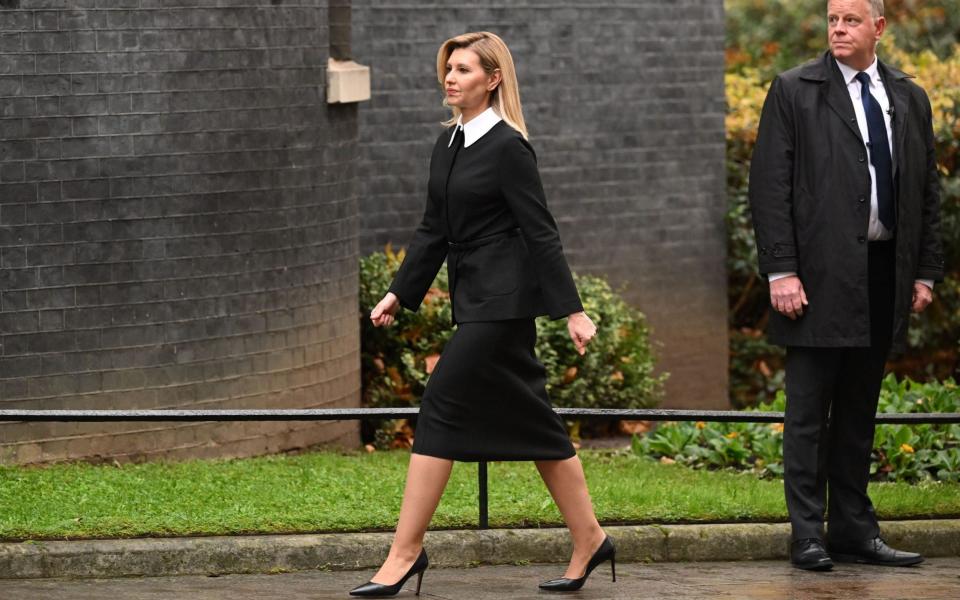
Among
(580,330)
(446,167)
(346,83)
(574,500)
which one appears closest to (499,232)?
(446,167)

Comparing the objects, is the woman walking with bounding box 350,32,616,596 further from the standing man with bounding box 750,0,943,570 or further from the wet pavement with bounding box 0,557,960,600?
the standing man with bounding box 750,0,943,570

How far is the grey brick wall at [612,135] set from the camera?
1182 centimetres

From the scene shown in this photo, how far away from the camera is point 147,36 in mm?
9055

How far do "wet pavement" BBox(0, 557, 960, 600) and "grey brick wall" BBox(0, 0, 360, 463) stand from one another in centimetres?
260

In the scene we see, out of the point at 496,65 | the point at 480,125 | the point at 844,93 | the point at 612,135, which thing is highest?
the point at 496,65

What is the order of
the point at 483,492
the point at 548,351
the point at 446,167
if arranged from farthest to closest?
1. the point at 548,351
2. the point at 483,492
3. the point at 446,167

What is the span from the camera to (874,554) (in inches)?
277

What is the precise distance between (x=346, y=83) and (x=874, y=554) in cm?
444

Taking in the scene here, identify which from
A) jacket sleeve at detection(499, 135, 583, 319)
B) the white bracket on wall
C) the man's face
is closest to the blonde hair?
jacket sleeve at detection(499, 135, 583, 319)

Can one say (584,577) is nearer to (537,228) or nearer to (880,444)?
(537,228)

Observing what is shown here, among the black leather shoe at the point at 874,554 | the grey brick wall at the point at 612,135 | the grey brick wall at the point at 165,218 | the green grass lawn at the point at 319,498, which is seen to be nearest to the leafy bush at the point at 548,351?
the grey brick wall at the point at 612,135

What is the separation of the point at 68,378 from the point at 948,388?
477 cm

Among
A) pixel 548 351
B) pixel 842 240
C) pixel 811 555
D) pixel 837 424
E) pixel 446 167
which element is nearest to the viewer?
pixel 446 167

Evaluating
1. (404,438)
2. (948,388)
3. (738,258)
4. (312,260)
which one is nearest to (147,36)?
(312,260)
